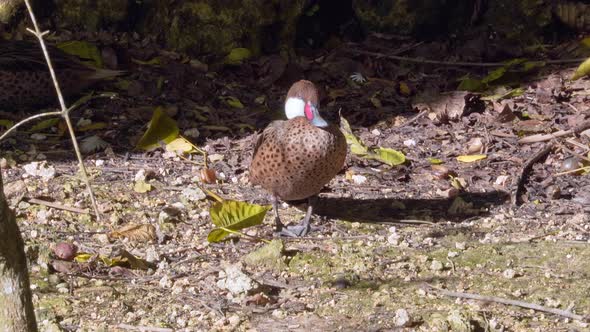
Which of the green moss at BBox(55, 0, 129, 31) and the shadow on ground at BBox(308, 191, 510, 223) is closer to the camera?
the shadow on ground at BBox(308, 191, 510, 223)

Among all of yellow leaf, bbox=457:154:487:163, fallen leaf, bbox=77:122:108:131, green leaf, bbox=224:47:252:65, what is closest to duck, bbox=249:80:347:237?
yellow leaf, bbox=457:154:487:163

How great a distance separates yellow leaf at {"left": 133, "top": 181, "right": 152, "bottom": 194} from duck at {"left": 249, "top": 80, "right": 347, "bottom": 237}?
0.65 meters

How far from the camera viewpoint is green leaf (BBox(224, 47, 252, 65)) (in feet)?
23.4

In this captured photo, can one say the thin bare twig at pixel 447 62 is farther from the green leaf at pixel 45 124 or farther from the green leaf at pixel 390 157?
the green leaf at pixel 45 124

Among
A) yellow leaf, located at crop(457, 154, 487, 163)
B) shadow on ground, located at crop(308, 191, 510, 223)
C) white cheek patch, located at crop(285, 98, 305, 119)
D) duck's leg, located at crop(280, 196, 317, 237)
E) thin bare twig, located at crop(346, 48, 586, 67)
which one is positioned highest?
white cheek patch, located at crop(285, 98, 305, 119)

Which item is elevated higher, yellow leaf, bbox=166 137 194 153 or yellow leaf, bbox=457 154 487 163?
yellow leaf, bbox=166 137 194 153

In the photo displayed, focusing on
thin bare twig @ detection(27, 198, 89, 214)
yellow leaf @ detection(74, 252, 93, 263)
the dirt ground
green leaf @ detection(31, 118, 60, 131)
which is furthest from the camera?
green leaf @ detection(31, 118, 60, 131)

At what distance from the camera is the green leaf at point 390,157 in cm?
573

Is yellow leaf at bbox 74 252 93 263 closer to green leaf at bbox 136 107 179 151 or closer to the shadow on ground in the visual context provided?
the shadow on ground

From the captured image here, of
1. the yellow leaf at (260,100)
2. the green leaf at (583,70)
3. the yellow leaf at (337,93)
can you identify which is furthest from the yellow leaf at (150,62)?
the green leaf at (583,70)

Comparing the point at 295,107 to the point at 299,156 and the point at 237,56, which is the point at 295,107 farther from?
the point at 237,56

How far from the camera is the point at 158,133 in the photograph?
596 cm

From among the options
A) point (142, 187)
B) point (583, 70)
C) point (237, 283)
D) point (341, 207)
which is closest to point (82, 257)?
point (237, 283)

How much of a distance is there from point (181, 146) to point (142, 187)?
638 millimetres
